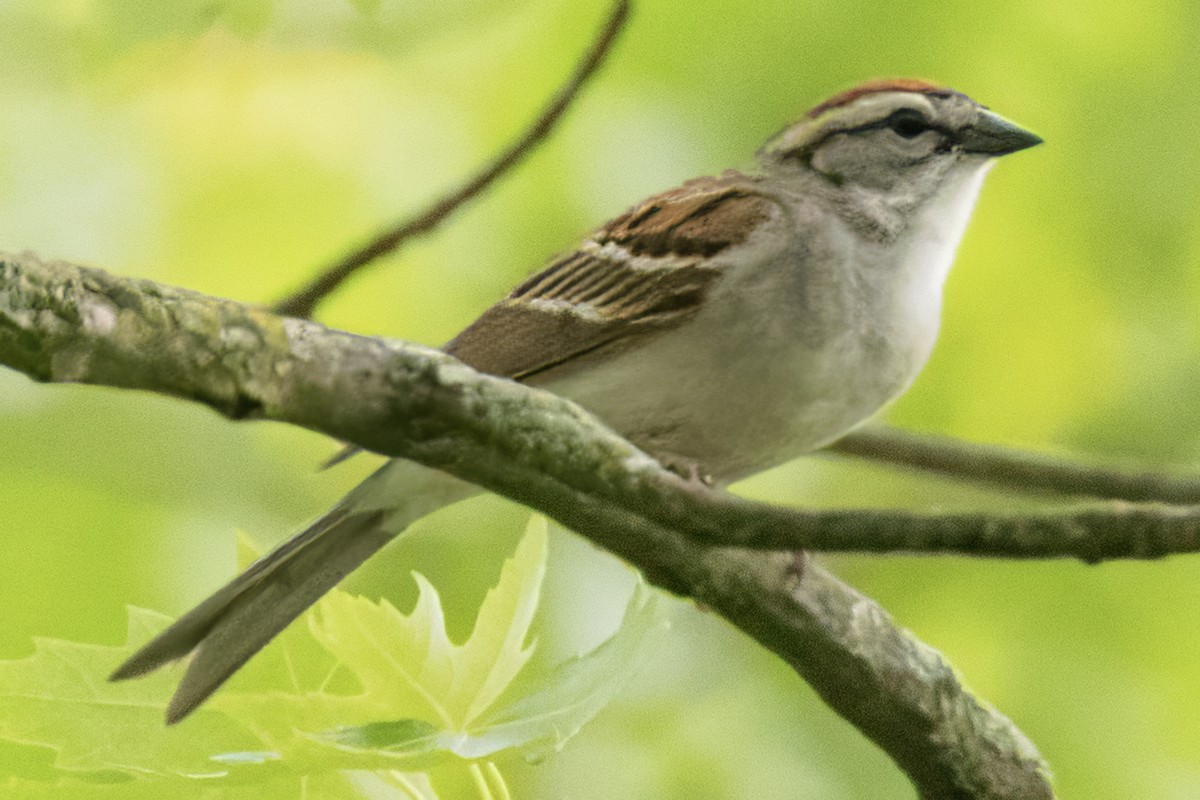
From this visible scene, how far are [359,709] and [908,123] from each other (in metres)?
2.05

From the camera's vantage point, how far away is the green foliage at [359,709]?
1623 mm

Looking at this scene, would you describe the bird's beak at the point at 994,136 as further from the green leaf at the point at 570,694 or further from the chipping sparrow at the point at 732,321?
the green leaf at the point at 570,694

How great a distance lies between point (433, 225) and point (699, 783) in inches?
66.1

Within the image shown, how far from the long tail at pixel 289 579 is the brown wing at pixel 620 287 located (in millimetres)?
308

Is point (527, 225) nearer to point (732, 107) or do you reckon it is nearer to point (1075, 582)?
point (732, 107)

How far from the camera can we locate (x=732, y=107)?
3969mm

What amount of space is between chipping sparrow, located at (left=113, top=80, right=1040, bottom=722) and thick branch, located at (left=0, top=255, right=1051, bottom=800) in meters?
0.59

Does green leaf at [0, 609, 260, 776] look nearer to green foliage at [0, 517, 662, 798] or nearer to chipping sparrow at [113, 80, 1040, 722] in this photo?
green foliage at [0, 517, 662, 798]

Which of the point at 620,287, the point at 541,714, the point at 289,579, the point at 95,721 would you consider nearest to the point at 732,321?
the point at 620,287

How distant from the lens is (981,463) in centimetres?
325

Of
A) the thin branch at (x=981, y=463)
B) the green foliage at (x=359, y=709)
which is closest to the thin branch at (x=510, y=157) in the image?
the green foliage at (x=359, y=709)

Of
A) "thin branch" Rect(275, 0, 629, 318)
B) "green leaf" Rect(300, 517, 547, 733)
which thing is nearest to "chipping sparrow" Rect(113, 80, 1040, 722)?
"thin branch" Rect(275, 0, 629, 318)

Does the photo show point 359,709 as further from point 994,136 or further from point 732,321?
point 994,136

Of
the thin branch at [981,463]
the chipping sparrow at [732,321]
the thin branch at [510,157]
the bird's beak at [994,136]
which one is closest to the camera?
the thin branch at [510,157]
